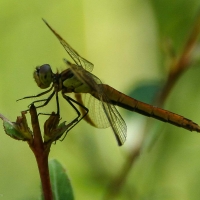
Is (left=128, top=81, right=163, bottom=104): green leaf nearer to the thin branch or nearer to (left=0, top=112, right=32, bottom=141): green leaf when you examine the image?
the thin branch

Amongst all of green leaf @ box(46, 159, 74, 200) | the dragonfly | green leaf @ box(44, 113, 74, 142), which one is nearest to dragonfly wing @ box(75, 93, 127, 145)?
the dragonfly

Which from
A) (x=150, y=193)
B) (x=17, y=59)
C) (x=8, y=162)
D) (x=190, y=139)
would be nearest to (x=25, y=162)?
(x=8, y=162)

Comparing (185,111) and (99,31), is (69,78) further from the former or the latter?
(99,31)

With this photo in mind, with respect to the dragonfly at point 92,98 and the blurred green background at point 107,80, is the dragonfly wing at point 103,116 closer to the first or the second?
the dragonfly at point 92,98

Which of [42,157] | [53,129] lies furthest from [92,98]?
[42,157]

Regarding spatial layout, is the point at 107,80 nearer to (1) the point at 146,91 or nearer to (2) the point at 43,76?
(1) the point at 146,91

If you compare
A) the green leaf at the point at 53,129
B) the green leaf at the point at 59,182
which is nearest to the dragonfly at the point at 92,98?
the green leaf at the point at 59,182
